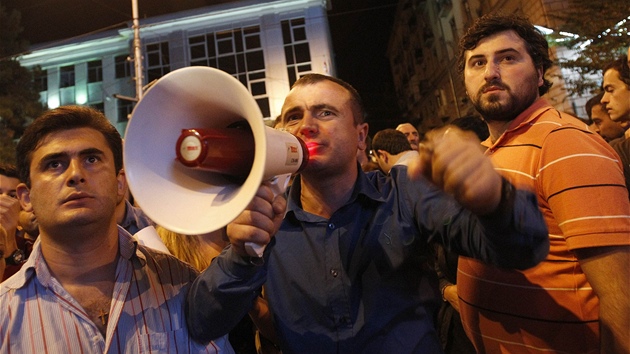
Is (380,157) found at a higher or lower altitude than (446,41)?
lower

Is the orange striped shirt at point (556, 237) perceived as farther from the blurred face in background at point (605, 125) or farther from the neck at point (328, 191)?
the blurred face in background at point (605, 125)

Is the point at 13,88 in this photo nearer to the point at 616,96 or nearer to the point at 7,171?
the point at 7,171

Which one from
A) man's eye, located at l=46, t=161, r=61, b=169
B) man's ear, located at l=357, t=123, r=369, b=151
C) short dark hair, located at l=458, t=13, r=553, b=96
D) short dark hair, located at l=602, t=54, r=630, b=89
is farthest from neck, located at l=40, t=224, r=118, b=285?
short dark hair, located at l=602, t=54, r=630, b=89

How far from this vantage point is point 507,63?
200 centimetres

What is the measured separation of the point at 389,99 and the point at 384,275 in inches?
1209

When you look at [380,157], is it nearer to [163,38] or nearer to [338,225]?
[338,225]

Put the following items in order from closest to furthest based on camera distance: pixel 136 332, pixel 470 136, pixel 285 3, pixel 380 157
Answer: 1. pixel 470 136
2. pixel 136 332
3. pixel 380 157
4. pixel 285 3

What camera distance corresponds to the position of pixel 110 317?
161 cm

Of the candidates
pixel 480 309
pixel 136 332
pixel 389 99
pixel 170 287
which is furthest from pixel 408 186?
pixel 389 99

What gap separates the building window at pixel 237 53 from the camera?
820 inches

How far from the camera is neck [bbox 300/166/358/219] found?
188 cm

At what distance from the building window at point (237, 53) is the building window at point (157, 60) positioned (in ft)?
4.68

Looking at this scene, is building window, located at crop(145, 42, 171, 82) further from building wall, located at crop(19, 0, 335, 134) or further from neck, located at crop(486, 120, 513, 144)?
neck, located at crop(486, 120, 513, 144)

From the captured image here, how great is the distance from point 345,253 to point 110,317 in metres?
0.99
